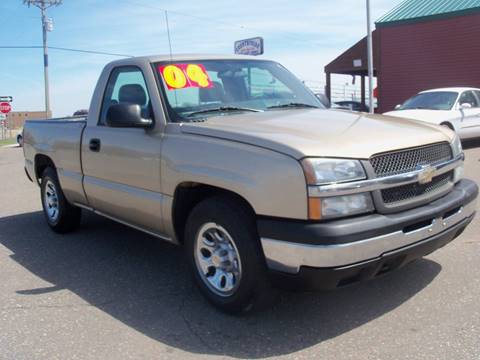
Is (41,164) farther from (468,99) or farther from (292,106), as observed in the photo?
(468,99)

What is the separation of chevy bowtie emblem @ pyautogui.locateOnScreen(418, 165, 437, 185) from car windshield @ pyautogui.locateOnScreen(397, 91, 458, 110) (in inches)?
383

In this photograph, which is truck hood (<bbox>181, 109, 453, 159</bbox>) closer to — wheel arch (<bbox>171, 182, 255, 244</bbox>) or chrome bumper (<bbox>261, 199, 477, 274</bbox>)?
wheel arch (<bbox>171, 182, 255, 244</bbox>)

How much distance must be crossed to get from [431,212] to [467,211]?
0.62 metres

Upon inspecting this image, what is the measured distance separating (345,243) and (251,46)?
10.5m

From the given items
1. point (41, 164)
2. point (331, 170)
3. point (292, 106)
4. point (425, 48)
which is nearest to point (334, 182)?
point (331, 170)

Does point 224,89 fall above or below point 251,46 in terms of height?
below

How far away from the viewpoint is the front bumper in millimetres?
3045

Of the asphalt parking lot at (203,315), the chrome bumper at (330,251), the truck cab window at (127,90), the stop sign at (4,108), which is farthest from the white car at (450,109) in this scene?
the stop sign at (4,108)

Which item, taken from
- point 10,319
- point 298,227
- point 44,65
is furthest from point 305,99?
point 44,65

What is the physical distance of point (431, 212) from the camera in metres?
3.43

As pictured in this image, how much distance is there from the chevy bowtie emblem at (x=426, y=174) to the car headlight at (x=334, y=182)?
0.48 m

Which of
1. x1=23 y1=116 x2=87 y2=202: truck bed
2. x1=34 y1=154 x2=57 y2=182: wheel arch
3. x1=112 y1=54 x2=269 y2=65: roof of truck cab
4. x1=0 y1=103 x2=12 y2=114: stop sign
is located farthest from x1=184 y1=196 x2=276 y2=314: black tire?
x1=0 y1=103 x2=12 y2=114: stop sign

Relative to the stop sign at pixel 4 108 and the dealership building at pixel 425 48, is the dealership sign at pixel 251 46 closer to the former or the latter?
the dealership building at pixel 425 48

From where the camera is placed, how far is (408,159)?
3490 millimetres
